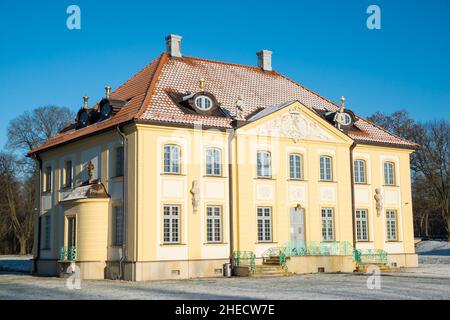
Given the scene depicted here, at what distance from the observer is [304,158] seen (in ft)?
100.0

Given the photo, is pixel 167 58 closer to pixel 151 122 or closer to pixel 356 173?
pixel 151 122

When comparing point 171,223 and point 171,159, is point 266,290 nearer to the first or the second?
point 171,223

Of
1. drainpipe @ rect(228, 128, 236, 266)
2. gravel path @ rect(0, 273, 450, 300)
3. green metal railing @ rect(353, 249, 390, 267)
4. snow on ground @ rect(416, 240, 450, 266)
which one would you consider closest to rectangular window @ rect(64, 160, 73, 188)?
drainpipe @ rect(228, 128, 236, 266)

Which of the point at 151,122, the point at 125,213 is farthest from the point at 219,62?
the point at 125,213

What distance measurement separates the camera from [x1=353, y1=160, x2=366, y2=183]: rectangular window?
32.5m

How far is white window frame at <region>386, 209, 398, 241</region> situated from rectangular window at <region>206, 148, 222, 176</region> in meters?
10.5

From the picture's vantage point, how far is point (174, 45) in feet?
107

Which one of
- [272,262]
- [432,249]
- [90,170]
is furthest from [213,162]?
[432,249]

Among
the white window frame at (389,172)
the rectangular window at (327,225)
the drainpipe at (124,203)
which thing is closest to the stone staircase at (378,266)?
the rectangular window at (327,225)

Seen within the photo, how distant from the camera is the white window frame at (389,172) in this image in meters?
33.6

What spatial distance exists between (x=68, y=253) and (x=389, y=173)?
17185 mm

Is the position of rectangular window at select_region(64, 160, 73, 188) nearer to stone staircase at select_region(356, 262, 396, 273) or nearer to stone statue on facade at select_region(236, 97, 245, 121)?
stone statue on facade at select_region(236, 97, 245, 121)
